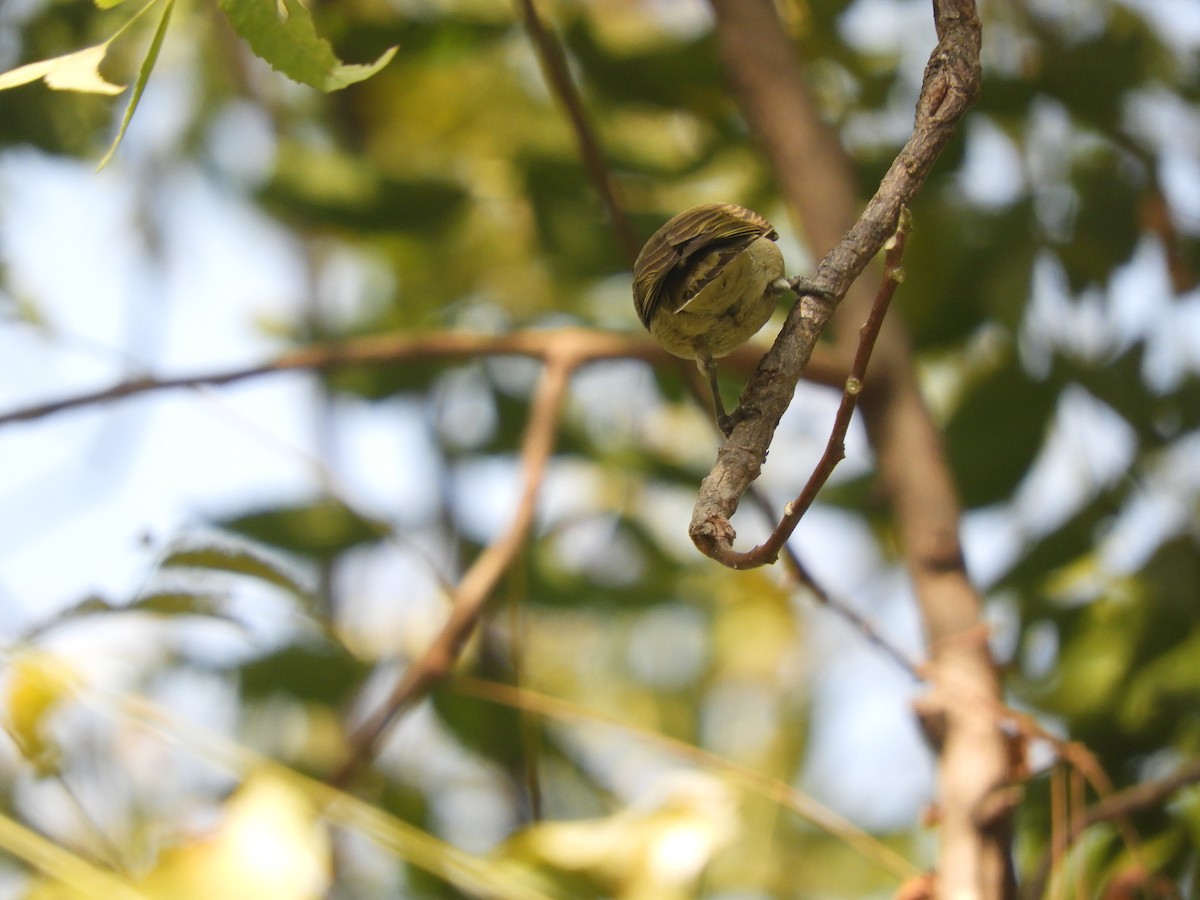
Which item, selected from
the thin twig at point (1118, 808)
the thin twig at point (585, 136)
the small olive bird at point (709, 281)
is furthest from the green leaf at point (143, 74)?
the thin twig at point (1118, 808)

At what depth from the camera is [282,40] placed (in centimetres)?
56

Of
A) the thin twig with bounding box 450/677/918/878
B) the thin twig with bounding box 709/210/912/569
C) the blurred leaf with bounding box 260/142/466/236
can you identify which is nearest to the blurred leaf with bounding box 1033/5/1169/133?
the blurred leaf with bounding box 260/142/466/236

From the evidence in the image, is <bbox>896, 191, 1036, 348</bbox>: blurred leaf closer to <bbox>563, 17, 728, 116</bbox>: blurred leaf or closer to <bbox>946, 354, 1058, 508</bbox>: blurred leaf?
<bbox>946, 354, 1058, 508</bbox>: blurred leaf

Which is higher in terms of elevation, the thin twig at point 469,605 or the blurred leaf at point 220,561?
the blurred leaf at point 220,561

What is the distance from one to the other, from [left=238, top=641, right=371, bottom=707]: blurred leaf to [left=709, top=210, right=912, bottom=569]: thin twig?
1.10 metres

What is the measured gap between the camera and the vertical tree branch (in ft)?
1.87

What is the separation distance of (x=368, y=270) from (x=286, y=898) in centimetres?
150

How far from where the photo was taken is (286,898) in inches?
33.5

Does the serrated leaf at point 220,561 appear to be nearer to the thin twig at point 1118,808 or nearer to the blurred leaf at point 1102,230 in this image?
the thin twig at point 1118,808

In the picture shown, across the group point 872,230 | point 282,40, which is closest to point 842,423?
point 872,230

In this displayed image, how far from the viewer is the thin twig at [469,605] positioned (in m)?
1.12

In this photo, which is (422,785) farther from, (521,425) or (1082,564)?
(1082,564)

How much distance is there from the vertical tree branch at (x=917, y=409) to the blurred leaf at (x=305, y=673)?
2.52 ft

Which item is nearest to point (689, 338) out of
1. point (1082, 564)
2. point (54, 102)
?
point (1082, 564)
